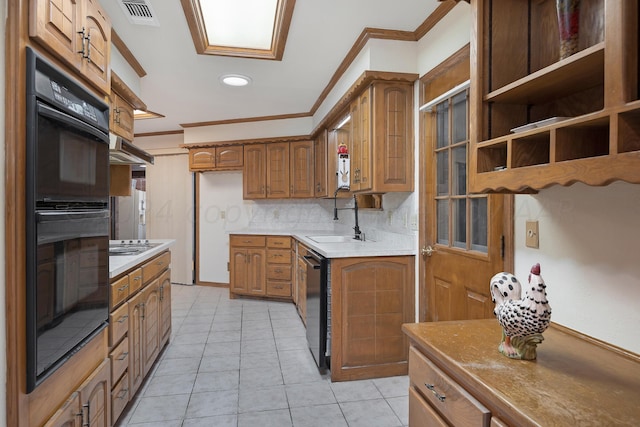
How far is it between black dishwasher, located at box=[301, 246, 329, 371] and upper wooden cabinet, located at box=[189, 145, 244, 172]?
2592 mm

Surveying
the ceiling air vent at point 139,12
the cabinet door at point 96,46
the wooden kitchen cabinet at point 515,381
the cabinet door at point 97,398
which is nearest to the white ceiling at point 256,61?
the ceiling air vent at point 139,12

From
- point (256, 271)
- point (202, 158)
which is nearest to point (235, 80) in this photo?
point (202, 158)

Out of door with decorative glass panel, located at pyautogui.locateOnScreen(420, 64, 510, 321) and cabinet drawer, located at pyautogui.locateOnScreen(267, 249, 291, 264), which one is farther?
cabinet drawer, located at pyautogui.locateOnScreen(267, 249, 291, 264)

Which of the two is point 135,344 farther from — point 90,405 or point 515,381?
point 515,381

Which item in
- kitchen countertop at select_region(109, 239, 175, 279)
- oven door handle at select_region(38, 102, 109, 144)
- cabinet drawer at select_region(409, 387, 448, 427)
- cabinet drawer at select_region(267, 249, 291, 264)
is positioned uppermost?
oven door handle at select_region(38, 102, 109, 144)

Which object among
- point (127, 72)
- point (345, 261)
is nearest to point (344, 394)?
point (345, 261)

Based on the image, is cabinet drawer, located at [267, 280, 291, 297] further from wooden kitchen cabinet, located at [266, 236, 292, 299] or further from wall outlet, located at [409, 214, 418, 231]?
wall outlet, located at [409, 214, 418, 231]

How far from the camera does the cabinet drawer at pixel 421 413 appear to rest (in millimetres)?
1083

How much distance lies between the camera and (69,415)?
127 centimetres

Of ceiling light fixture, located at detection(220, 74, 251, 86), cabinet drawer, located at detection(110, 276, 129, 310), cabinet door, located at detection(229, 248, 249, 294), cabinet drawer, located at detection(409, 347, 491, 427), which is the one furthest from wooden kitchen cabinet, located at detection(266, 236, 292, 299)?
cabinet drawer, located at detection(409, 347, 491, 427)

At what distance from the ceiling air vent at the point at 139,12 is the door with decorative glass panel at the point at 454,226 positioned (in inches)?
73.3

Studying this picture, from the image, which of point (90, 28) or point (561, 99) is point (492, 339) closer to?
point (561, 99)

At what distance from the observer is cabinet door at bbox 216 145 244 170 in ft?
16.1

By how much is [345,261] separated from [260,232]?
2.38 m
